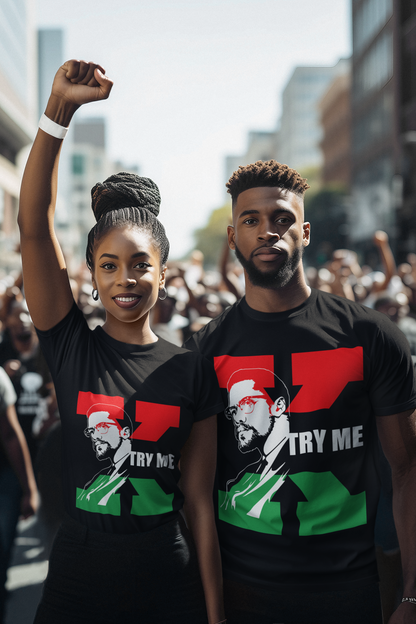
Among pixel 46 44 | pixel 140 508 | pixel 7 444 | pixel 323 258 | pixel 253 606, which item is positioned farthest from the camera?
pixel 46 44

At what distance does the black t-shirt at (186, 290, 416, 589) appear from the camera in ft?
6.63

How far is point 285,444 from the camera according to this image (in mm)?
2047

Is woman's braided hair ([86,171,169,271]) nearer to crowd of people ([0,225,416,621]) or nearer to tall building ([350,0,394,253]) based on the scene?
crowd of people ([0,225,416,621])

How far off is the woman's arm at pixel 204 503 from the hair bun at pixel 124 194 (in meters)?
0.76

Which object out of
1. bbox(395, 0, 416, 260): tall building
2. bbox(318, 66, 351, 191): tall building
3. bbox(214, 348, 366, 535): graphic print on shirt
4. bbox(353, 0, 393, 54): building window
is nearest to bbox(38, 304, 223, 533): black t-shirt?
bbox(214, 348, 366, 535): graphic print on shirt

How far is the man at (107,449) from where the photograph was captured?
1870 mm

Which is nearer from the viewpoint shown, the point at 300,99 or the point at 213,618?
the point at 213,618


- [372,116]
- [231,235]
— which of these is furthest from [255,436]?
[372,116]

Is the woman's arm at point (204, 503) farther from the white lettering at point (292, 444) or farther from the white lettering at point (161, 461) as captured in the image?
the white lettering at point (292, 444)

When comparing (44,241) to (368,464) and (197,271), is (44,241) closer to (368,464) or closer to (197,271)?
(368,464)

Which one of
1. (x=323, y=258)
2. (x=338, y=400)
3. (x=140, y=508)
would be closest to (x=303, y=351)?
(x=338, y=400)

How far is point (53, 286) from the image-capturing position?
195 centimetres

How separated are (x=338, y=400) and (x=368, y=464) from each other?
26 centimetres

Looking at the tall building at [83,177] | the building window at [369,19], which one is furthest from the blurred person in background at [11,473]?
the tall building at [83,177]
